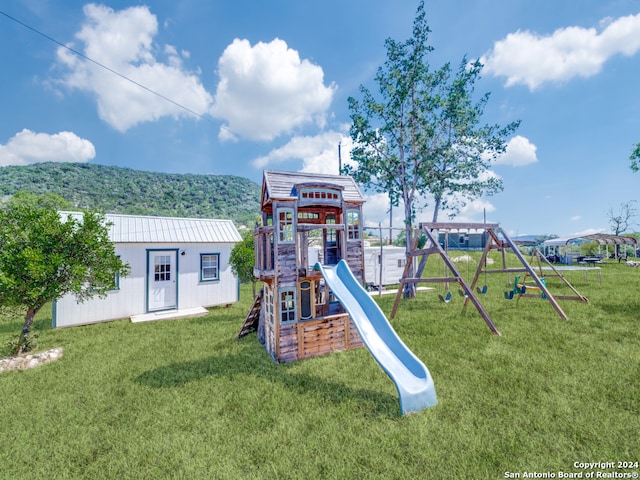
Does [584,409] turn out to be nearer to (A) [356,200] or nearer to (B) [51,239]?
(A) [356,200]

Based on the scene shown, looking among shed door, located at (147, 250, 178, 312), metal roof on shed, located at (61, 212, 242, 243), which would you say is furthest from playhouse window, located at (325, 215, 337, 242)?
shed door, located at (147, 250, 178, 312)

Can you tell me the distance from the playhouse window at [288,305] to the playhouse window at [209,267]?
6997mm

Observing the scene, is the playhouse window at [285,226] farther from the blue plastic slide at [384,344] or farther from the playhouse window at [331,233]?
the playhouse window at [331,233]

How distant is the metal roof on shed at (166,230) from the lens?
11250 millimetres

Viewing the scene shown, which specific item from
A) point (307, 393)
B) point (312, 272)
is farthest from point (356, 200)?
point (307, 393)

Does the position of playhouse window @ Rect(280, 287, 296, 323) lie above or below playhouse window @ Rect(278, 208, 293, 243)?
below

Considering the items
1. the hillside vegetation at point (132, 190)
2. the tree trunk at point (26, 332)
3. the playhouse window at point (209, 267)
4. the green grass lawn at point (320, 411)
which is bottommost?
the green grass lawn at point (320, 411)

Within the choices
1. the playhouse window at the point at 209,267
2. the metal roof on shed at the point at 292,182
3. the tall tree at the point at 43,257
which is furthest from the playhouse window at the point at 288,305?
the playhouse window at the point at 209,267

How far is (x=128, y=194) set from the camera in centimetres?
8831

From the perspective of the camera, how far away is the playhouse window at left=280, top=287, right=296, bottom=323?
271 inches

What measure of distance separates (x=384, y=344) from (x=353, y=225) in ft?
10.6

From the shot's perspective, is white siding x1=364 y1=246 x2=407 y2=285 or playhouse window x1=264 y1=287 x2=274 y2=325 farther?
white siding x1=364 y1=246 x2=407 y2=285

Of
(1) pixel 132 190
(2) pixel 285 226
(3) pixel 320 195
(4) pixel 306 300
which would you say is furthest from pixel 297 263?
(1) pixel 132 190

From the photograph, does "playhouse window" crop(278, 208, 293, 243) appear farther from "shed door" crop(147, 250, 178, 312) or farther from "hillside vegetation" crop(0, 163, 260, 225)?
"hillside vegetation" crop(0, 163, 260, 225)
